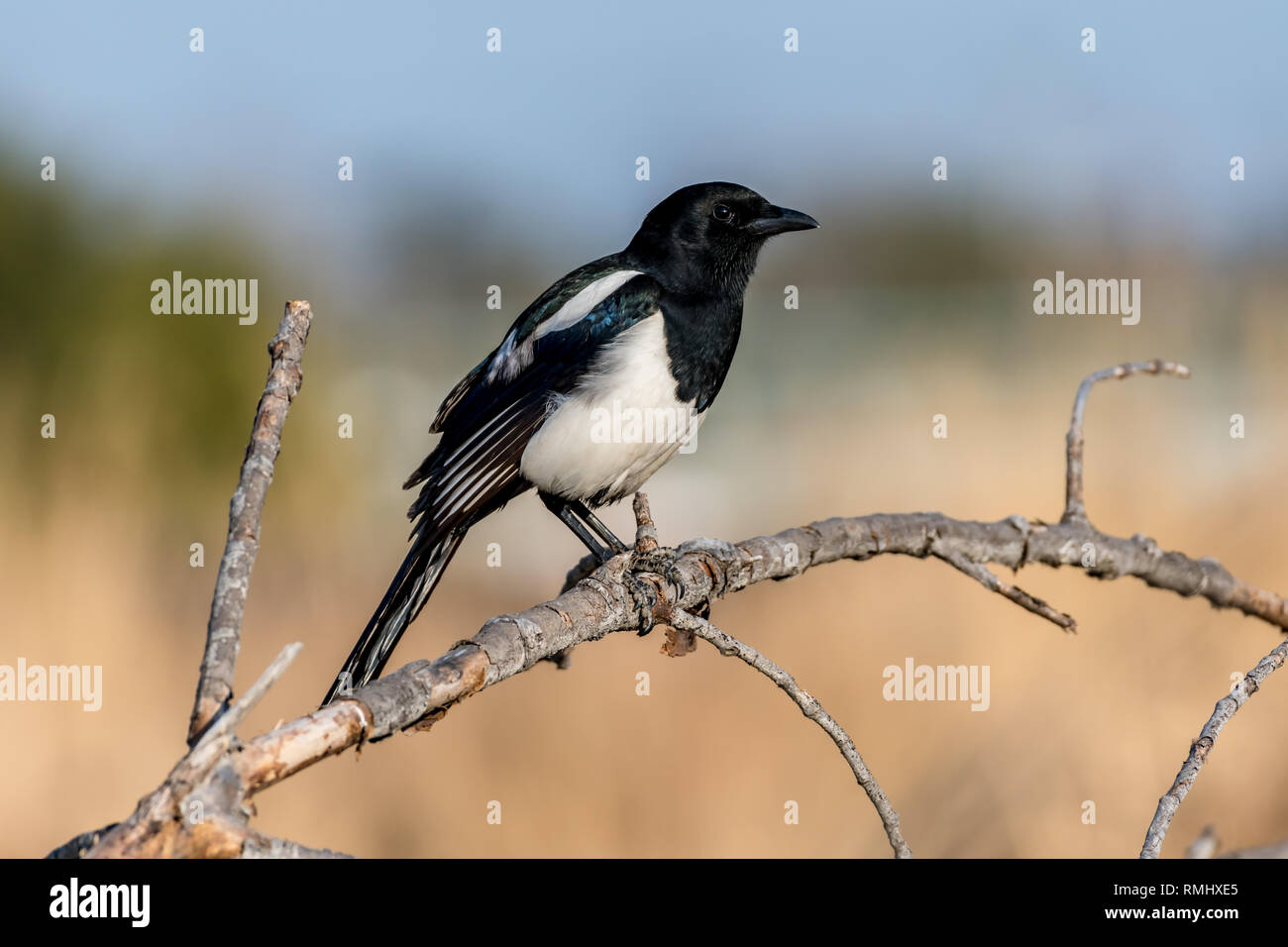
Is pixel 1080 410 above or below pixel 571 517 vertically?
above

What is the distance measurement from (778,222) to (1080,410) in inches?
42.6

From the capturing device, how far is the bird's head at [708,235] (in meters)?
3.23

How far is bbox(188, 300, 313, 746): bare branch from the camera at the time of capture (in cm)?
132

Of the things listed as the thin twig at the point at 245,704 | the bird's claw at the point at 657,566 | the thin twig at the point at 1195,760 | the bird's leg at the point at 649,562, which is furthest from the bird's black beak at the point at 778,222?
the thin twig at the point at 245,704

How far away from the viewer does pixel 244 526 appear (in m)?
1.48

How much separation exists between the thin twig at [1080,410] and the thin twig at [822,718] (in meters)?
1.21

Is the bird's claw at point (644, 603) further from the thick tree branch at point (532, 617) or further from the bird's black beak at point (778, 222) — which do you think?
the bird's black beak at point (778, 222)

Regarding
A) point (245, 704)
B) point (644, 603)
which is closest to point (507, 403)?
point (644, 603)

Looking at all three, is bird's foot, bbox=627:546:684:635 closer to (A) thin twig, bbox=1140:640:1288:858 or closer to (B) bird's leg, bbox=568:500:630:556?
(B) bird's leg, bbox=568:500:630:556

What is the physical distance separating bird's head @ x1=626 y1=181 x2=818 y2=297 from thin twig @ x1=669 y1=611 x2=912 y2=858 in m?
1.48

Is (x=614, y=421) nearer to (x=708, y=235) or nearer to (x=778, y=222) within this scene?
(x=708, y=235)

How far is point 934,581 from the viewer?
4.66 m

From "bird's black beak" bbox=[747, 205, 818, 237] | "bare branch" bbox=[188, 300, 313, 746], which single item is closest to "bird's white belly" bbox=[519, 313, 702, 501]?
"bird's black beak" bbox=[747, 205, 818, 237]

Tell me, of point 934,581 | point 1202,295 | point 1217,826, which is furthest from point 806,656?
point 1202,295
